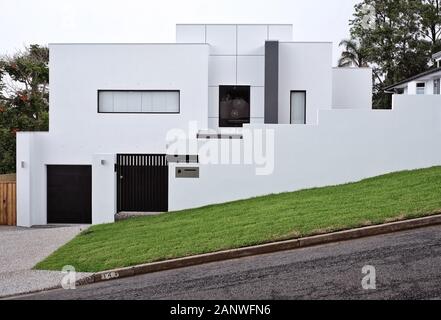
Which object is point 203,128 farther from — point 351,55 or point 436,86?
point 351,55

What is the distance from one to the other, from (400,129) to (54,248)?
10124 mm

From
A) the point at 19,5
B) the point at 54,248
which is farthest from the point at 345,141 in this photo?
the point at 19,5

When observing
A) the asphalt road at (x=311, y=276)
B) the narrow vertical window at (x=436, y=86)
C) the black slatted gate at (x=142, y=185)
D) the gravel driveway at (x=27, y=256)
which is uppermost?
the narrow vertical window at (x=436, y=86)

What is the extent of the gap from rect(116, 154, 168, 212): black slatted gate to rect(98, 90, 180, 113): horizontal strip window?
2.84 metres

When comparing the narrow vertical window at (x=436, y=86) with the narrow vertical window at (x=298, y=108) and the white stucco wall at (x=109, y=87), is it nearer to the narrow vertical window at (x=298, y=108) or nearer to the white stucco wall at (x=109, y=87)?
the narrow vertical window at (x=298, y=108)

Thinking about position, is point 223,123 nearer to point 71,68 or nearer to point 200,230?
point 71,68

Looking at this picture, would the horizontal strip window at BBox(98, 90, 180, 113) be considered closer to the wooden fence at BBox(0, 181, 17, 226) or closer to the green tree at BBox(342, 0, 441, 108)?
the wooden fence at BBox(0, 181, 17, 226)

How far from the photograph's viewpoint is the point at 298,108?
19688 millimetres

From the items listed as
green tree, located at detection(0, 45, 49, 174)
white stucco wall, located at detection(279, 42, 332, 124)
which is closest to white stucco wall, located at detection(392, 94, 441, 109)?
white stucco wall, located at detection(279, 42, 332, 124)

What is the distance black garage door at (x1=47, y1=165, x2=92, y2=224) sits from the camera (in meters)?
18.3

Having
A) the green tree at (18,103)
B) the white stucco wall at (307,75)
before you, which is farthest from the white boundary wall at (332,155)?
the green tree at (18,103)

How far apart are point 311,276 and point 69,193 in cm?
1256

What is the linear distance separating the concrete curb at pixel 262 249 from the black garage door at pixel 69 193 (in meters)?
9.44

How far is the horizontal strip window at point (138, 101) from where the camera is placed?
61.5ft
